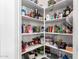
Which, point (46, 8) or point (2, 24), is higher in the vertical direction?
point (46, 8)

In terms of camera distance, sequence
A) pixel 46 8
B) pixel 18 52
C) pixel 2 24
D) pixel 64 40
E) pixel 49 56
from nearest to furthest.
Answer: pixel 2 24, pixel 18 52, pixel 64 40, pixel 49 56, pixel 46 8

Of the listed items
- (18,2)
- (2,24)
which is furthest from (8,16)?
(18,2)

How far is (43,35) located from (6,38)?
1892mm

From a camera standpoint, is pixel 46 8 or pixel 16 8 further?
pixel 46 8

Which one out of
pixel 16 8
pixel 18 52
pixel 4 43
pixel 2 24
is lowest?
pixel 18 52

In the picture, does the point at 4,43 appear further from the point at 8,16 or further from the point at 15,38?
the point at 8,16

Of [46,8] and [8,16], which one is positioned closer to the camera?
[8,16]

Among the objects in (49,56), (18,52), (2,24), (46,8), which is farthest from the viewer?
(46,8)

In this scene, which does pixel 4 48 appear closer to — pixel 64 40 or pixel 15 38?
pixel 15 38

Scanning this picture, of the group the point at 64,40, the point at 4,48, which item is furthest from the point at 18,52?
the point at 64,40

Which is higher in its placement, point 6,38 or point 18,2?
point 18,2

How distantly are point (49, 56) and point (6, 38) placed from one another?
1833mm

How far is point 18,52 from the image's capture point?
47.9 inches

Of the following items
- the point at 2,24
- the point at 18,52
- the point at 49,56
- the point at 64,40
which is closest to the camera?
the point at 2,24
